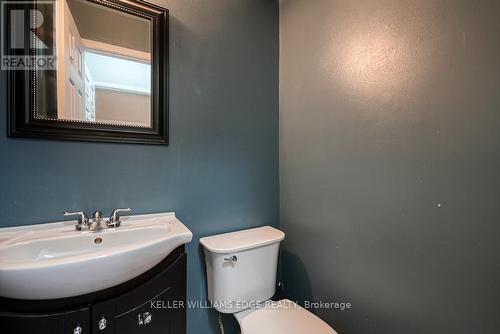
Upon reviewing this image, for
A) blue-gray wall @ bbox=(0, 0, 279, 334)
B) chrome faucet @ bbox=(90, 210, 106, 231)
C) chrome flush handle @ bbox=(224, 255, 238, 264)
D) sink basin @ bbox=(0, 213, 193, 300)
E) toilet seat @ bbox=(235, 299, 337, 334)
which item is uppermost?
blue-gray wall @ bbox=(0, 0, 279, 334)

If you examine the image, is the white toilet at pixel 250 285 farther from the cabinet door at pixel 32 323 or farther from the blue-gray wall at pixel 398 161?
the cabinet door at pixel 32 323

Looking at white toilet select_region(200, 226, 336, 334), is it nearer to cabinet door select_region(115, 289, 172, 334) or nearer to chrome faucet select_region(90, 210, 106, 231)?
cabinet door select_region(115, 289, 172, 334)

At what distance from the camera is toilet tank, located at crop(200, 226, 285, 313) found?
1.10m

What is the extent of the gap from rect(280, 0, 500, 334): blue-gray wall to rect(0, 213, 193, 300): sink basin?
2.53 ft

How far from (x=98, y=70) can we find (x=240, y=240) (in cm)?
100

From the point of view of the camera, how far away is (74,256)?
2.04 ft

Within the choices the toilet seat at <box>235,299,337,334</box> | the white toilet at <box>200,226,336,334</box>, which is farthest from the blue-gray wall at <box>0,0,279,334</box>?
the toilet seat at <box>235,299,337,334</box>

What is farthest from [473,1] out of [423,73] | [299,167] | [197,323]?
[197,323]

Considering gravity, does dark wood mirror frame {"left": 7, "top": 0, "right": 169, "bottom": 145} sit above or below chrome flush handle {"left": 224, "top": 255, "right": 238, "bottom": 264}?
above

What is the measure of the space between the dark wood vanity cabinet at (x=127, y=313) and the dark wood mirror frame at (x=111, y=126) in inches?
22.0

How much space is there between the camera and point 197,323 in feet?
3.98

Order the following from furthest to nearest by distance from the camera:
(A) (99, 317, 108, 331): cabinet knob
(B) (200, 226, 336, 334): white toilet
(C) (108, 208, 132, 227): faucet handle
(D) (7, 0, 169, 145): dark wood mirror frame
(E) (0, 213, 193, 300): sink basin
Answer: (B) (200, 226, 336, 334): white toilet
(C) (108, 208, 132, 227): faucet handle
(D) (7, 0, 169, 145): dark wood mirror frame
(A) (99, 317, 108, 331): cabinet knob
(E) (0, 213, 193, 300): sink basin

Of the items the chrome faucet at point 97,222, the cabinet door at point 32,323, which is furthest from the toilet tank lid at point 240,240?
the cabinet door at point 32,323

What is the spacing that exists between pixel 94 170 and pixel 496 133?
1.43m
